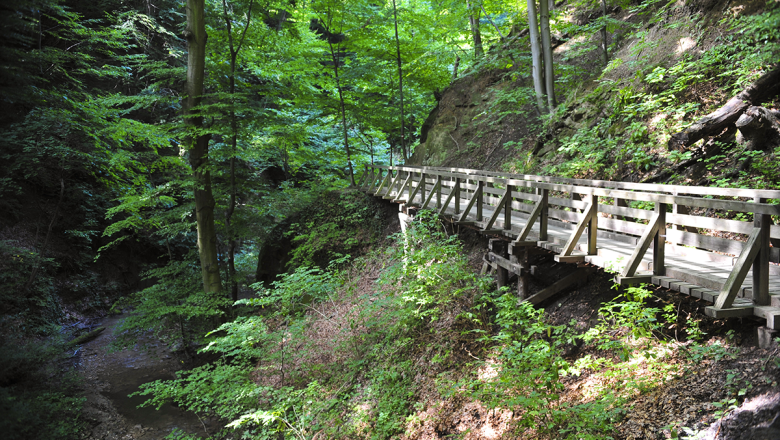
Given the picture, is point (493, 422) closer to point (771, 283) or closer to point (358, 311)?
point (771, 283)

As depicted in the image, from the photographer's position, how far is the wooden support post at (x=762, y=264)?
3.05m

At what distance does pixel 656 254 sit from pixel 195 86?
1096 cm

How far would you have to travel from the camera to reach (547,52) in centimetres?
1069

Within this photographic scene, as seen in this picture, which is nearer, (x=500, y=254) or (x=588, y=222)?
(x=588, y=222)

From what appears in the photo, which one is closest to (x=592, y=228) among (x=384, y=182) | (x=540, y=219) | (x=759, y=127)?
(x=540, y=219)

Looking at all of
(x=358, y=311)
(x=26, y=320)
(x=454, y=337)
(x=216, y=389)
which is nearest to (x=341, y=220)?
(x=358, y=311)

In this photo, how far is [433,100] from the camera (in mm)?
20547

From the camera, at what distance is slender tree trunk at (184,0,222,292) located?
10.2 m

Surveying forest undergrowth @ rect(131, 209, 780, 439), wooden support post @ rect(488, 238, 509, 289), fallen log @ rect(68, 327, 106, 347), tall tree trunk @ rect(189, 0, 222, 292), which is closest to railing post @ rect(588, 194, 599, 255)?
forest undergrowth @ rect(131, 209, 780, 439)

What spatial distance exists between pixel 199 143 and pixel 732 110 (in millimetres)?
11708

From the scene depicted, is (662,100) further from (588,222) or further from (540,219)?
(588,222)

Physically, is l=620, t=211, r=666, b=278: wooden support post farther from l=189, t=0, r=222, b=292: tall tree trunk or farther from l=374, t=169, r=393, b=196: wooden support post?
l=189, t=0, r=222, b=292: tall tree trunk

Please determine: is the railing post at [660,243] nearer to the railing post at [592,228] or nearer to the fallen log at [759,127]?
the railing post at [592,228]

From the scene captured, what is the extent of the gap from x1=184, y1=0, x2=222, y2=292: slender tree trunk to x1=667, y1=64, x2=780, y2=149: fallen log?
10460mm
